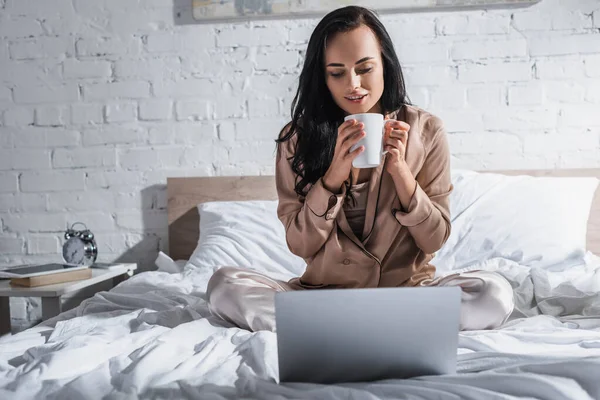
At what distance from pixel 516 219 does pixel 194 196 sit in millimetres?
1217

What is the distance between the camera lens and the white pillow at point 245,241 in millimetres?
1985

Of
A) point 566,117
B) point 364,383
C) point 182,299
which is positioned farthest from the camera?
point 566,117

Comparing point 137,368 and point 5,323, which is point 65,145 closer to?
point 5,323

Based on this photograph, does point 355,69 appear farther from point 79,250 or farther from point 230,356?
point 79,250

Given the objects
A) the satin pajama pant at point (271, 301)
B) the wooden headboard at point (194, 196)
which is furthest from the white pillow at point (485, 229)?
the satin pajama pant at point (271, 301)

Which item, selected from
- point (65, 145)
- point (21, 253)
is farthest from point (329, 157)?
point (21, 253)

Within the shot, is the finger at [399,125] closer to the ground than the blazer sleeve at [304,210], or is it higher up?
higher up

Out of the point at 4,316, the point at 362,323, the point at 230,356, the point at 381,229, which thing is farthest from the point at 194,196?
the point at 362,323

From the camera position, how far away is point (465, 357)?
919mm

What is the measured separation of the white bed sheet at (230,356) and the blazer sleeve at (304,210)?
0.85 feet

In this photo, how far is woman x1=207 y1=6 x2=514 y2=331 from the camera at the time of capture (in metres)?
1.21

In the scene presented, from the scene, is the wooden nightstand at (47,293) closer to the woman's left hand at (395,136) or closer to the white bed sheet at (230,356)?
the white bed sheet at (230,356)

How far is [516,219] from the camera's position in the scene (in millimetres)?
1949

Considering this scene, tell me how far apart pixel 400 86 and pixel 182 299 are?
75 centimetres
